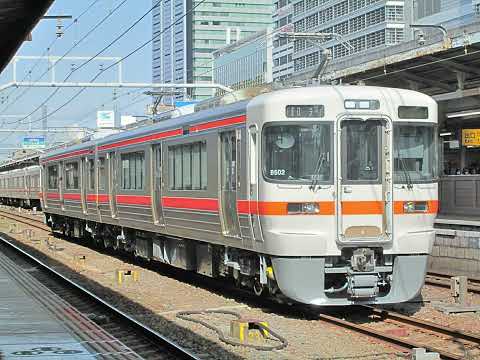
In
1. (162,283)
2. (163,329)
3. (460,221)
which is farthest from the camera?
(460,221)

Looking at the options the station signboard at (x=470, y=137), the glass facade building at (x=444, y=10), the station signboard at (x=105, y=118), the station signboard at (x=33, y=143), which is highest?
the glass facade building at (x=444, y=10)

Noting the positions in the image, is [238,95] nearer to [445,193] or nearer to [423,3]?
[445,193]

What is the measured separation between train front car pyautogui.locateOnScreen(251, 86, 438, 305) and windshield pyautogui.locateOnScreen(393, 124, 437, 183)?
2 centimetres

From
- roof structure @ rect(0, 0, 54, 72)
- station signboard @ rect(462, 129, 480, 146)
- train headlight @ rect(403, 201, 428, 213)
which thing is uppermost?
roof structure @ rect(0, 0, 54, 72)

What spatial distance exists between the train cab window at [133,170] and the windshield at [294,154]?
5.74 m

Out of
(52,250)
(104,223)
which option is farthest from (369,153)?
(52,250)

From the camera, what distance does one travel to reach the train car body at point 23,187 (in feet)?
163

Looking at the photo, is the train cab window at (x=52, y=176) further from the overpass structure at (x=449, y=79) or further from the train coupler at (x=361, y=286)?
the train coupler at (x=361, y=286)

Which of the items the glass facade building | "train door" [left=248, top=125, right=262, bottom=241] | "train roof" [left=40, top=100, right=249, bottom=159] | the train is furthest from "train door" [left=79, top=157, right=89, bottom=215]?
the glass facade building

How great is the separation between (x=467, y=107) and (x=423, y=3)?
70413 millimetres

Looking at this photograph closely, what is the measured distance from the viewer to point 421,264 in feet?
34.0

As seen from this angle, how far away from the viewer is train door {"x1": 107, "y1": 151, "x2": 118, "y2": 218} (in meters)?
17.8

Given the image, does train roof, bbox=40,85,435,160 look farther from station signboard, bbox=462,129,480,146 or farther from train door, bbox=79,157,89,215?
station signboard, bbox=462,129,480,146

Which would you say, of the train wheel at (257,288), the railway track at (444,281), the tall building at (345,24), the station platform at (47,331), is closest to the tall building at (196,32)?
the tall building at (345,24)
